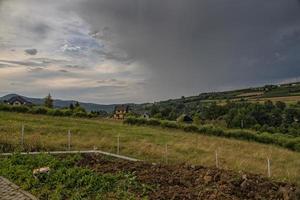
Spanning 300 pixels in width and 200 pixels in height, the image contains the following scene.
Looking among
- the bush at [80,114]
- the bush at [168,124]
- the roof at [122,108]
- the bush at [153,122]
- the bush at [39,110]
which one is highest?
the roof at [122,108]

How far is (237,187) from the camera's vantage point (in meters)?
8.88

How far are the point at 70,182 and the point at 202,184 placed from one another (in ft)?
10.6

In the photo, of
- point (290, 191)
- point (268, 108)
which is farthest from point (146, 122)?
point (290, 191)

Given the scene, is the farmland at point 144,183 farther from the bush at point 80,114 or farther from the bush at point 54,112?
the bush at point 80,114

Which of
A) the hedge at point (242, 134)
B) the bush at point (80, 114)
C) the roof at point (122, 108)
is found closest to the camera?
the hedge at point (242, 134)

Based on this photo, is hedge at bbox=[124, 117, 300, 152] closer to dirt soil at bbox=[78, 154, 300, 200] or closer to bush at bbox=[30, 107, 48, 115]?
bush at bbox=[30, 107, 48, 115]

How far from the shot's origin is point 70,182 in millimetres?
9922

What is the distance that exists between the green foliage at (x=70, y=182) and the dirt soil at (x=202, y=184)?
56 centimetres

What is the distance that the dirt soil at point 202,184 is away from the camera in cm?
824

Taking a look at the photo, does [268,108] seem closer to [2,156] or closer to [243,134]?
[243,134]

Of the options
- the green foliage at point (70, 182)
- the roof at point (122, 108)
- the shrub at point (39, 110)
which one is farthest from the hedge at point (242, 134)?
the roof at point (122, 108)

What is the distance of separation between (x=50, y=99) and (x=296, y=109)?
3893cm

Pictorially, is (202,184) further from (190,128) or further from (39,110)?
(39,110)

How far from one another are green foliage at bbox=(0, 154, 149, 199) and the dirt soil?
1.85 ft
